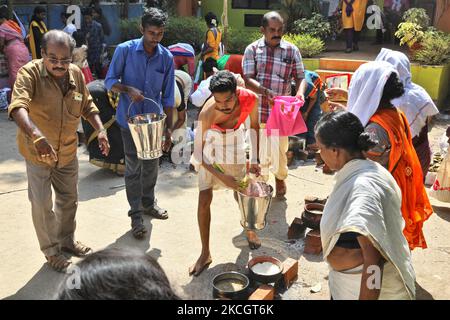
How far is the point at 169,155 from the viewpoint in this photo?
642 centimetres

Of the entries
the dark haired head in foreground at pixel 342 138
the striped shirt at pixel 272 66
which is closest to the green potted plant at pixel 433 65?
the striped shirt at pixel 272 66

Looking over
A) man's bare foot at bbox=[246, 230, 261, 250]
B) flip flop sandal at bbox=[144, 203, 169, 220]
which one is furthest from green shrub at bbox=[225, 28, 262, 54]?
man's bare foot at bbox=[246, 230, 261, 250]

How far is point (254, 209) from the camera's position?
367 centimetres

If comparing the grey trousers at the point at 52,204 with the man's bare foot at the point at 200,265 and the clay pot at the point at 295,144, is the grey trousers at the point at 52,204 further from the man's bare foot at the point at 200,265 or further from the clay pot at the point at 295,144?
the clay pot at the point at 295,144

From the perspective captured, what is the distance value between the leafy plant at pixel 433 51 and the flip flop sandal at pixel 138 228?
22.7 feet

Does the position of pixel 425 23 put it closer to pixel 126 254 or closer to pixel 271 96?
pixel 271 96

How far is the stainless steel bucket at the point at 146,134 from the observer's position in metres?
3.95

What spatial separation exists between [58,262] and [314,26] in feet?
29.4

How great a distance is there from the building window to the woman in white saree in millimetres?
11484

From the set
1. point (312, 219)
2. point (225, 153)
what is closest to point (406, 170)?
point (312, 219)

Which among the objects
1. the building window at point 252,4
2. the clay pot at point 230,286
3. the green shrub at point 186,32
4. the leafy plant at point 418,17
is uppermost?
the building window at point 252,4

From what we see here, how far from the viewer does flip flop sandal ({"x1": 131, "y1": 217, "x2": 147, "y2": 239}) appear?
4.33 m

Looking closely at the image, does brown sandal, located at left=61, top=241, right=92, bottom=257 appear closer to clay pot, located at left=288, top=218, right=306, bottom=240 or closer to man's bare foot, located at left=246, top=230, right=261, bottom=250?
man's bare foot, located at left=246, top=230, right=261, bottom=250

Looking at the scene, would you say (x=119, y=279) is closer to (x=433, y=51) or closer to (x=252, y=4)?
(x=433, y=51)
